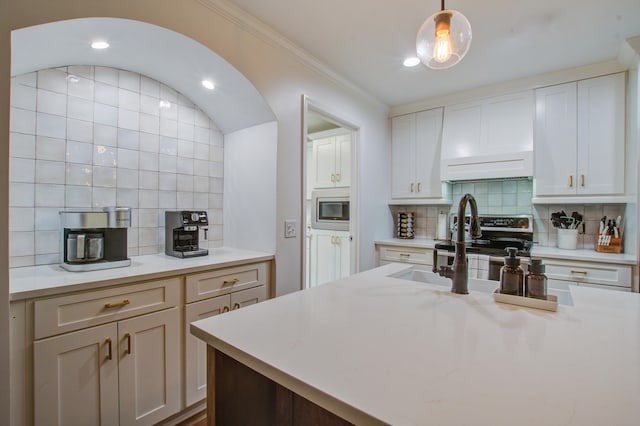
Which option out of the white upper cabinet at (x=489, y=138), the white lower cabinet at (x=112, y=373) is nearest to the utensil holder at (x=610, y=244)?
the white upper cabinet at (x=489, y=138)

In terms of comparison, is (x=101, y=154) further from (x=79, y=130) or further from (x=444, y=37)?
(x=444, y=37)

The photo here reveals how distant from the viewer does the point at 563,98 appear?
8.52 feet

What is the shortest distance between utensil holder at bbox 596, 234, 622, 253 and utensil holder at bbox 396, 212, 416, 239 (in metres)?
1.60

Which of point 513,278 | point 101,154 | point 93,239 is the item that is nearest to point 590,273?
point 513,278

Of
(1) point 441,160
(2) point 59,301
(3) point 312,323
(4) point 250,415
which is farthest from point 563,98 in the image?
(2) point 59,301

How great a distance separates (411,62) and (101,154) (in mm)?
2322

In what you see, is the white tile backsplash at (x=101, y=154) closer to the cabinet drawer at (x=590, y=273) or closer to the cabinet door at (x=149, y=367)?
the cabinet door at (x=149, y=367)

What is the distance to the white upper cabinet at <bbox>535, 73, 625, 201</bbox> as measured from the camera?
7.88 feet

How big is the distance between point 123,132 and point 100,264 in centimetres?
88

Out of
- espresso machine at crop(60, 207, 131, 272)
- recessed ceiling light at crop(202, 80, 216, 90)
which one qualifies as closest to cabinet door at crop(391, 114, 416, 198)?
recessed ceiling light at crop(202, 80, 216, 90)

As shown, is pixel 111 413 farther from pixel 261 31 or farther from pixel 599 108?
pixel 599 108

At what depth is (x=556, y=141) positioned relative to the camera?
8.58ft

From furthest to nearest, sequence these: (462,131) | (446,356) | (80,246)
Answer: (462,131), (80,246), (446,356)

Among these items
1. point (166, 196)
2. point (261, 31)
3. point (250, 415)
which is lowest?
point (250, 415)
